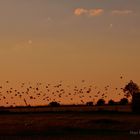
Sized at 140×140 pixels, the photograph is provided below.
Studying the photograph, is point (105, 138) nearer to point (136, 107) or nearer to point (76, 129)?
point (76, 129)

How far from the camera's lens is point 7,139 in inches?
1962

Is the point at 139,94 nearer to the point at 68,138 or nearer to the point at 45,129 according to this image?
the point at 45,129

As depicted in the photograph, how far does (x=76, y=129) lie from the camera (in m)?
62.8

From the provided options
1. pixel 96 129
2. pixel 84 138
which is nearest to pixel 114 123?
pixel 96 129

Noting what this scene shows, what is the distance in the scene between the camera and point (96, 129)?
63.1 meters

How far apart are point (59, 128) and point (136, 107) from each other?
5122 centimetres

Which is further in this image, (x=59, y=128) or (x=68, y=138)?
(x=59, y=128)

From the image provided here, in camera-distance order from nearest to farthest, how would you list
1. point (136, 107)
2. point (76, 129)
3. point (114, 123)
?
point (76, 129), point (114, 123), point (136, 107)

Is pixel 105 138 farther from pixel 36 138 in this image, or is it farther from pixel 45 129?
pixel 45 129

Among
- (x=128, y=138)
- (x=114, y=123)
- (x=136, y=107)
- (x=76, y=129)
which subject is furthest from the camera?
(x=136, y=107)

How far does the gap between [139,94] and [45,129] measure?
180 feet

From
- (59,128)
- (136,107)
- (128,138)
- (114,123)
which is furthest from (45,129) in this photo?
(136,107)

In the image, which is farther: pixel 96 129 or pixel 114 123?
pixel 114 123

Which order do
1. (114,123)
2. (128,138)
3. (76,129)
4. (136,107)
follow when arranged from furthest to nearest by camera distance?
1. (136,107)
2. (114,123)
3. (76,129)
4. (128,138)
